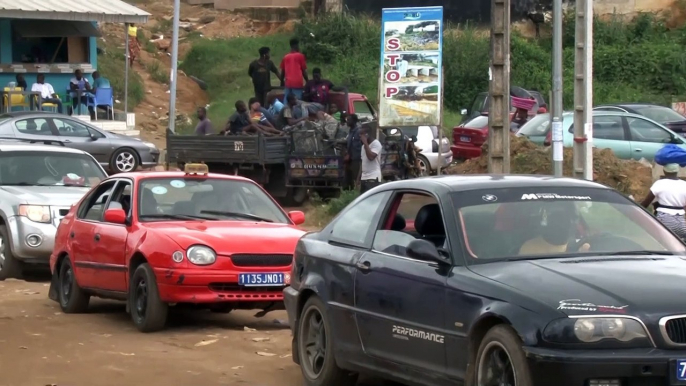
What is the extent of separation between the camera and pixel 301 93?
89.2 feet

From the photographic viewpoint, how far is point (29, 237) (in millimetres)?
14258

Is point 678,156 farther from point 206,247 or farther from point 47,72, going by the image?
point 47,72

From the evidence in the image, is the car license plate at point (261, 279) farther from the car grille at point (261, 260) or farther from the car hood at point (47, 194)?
the car hood at point (47, 194)

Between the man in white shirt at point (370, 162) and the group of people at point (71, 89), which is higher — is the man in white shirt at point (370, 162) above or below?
below

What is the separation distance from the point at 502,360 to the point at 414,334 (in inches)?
33.5

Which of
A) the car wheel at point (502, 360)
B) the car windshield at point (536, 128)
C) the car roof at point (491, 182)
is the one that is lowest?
the car wheel at point (502, 360)

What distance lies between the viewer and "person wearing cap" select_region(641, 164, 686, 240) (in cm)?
1188

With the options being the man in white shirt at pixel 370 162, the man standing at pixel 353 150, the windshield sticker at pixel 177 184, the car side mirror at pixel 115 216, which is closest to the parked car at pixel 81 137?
the man standing at pixel 353 150

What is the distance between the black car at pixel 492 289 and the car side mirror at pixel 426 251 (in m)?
0.01

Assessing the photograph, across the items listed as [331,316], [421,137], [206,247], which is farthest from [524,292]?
[421,137]

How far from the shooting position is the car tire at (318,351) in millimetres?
8062

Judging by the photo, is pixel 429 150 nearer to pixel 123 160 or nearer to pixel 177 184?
pixel 123 160

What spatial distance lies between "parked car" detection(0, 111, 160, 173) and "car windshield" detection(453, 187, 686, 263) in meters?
19.1

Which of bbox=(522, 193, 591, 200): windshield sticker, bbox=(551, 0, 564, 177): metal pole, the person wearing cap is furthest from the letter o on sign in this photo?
bbox=(522, 193, 591, 200): windshield sticker
